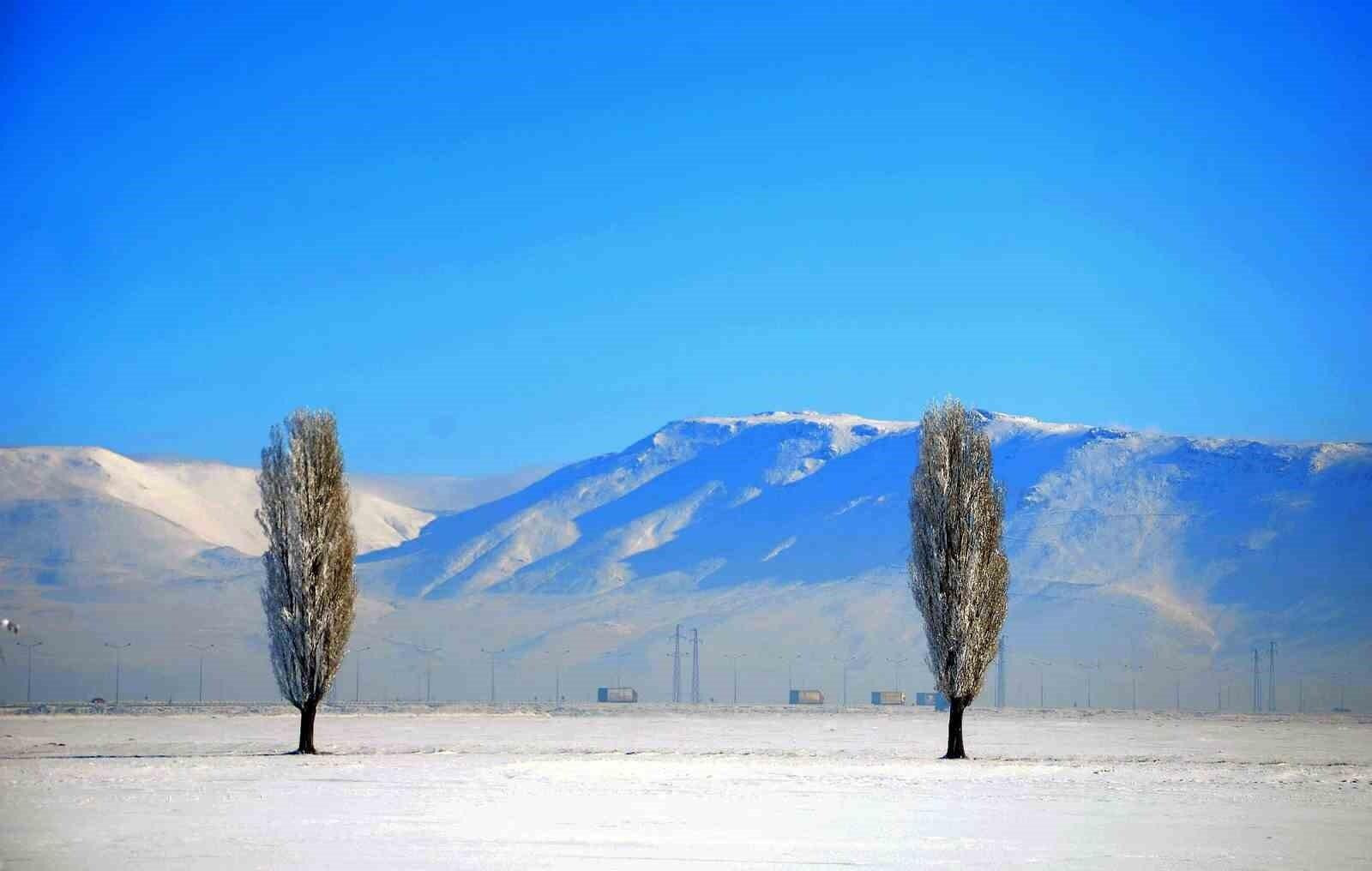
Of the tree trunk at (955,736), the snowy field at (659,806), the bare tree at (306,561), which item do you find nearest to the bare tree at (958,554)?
the tree trunk at (955,736)

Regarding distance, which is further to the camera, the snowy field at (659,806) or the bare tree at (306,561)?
the bare tree at (306,561)

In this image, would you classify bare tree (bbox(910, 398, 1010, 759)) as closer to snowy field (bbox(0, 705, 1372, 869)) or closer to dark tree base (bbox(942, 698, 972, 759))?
dark tree base (bbox(942, 698, 972, 759))

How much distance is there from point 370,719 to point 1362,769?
6707cm

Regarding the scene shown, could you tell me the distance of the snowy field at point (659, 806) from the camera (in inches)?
1145

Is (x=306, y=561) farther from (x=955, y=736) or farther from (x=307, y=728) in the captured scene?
(x=955, y=736)

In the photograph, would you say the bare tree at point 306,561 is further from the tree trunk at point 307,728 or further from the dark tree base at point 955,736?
the dark tree base at point 955,736

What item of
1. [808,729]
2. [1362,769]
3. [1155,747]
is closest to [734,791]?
[1362,769]

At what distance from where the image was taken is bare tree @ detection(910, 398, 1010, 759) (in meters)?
55.8

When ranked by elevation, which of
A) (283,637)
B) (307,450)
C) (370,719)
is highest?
(307,450)

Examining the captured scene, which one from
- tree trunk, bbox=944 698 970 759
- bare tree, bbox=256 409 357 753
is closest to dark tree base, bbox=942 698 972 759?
tree trunk, bbox=944 698 970 759

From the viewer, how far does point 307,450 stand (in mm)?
55531

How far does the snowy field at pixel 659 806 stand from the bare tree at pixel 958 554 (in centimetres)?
366

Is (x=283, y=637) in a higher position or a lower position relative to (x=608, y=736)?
higher

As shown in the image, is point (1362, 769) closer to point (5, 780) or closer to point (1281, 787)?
point (1281, 787)
